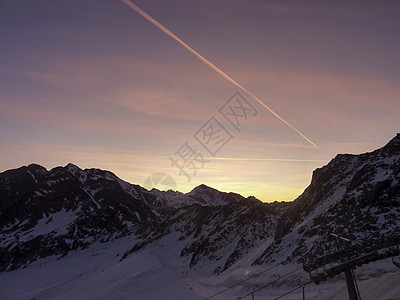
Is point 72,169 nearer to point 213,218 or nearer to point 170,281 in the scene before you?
point 213,218

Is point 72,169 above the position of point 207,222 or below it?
above

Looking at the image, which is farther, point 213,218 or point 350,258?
point 213,218

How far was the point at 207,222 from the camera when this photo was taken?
7700 centimetres

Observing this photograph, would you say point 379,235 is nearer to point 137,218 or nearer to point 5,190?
point 137,218

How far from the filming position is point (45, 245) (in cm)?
12950

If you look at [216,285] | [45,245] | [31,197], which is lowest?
[216,285]

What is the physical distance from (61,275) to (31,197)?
89.9m

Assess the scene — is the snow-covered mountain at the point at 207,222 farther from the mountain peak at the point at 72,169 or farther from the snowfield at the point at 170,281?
the mountain peak at the point at 72,169

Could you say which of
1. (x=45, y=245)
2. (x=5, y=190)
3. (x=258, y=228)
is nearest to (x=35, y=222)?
(x=45, y=245)

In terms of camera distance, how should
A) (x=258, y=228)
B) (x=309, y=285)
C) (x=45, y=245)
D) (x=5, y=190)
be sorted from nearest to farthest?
(x=309, y=285) → (x=258, y=228) → (x=45, y=245) → (x=5, y=190)

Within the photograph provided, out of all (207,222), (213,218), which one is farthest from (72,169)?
(213,218)

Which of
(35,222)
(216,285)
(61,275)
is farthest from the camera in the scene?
(35,222)

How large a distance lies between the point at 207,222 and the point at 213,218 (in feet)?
6.68

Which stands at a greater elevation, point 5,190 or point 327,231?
point 5,190
